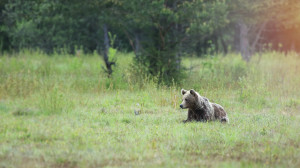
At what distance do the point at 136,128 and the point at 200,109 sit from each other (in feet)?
5.36

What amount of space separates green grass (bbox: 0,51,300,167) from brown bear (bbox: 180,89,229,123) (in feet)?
1.17

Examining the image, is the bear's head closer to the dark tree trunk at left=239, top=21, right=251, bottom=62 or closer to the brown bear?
the brown bear

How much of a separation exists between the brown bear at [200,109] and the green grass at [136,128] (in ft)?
1.17

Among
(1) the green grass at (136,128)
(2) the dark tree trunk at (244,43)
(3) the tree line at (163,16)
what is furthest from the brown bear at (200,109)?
(2) the dark tree trunk at (244,43)

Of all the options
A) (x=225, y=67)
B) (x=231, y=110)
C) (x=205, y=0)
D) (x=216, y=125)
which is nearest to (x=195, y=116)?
(x=216, y=125)

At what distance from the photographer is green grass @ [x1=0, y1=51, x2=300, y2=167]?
19.3ft

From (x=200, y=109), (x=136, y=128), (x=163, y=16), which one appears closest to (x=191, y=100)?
(x=200, y=109)

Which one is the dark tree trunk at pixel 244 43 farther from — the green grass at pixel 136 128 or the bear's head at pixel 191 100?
the bear's head at pixel 191 100

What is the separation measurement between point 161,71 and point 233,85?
2786 mm

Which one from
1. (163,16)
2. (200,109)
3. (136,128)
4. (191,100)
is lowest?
(136,128)

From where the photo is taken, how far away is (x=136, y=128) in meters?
7.91

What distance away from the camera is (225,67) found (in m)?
18.5

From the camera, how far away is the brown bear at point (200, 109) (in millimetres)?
8445

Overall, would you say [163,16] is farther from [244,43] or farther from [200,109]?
[244,43]
